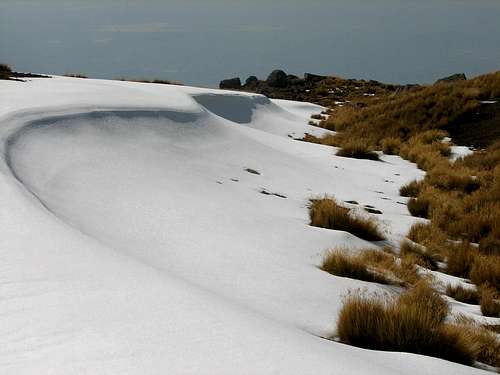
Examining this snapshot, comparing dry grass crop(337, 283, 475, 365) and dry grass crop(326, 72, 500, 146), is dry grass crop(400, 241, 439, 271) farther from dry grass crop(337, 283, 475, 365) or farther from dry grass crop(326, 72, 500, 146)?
dry grass crop(326, 72, 500, 146)

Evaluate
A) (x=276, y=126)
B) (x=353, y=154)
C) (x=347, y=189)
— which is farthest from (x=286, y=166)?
(x=276, y=126)

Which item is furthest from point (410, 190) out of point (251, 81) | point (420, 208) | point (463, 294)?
point (251, 81)

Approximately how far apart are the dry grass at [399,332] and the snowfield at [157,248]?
201mm

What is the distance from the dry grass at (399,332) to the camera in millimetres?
3199

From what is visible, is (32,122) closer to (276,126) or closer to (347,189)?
(347,189)

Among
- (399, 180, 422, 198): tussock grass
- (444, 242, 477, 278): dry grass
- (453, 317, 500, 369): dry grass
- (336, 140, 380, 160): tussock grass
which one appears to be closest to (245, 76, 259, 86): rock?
(336, 140, 380, 160): tussock grass

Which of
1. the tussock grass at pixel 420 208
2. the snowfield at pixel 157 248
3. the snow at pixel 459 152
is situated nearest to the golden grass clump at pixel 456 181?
the snowfield at pixel 157 248

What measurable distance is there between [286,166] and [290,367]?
778 cm

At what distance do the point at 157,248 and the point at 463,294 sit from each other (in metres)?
2.87

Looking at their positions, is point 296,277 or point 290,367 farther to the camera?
point 296,277

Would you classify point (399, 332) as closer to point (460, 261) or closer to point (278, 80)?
point (460, 261)

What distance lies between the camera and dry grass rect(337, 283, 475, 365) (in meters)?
3.20

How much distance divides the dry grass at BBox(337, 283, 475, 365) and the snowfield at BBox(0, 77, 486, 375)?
0.20 metres

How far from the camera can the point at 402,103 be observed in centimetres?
1845
